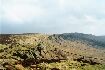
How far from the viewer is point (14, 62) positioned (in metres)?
168

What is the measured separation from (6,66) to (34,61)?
2912 centimetres

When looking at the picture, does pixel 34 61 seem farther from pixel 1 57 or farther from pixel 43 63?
pixel 1 57

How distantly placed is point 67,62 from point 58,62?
20.3 feet

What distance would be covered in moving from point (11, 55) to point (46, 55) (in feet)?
82.4

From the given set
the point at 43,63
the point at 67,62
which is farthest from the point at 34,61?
the point at 67,62

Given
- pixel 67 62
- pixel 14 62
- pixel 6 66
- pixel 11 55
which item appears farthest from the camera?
pixel 11 55

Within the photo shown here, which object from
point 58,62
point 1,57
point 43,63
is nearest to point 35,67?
point 43,63

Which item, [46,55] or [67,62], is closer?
[67,62]

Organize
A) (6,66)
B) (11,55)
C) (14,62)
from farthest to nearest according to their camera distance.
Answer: (11,55) → (14,62) → (6,66)

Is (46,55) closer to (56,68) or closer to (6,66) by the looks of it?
(56,68)

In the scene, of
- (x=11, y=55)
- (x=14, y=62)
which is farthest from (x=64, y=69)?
(x=11, y=55)

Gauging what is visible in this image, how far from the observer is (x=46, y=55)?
200 m

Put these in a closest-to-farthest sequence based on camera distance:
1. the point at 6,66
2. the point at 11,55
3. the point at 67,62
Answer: the point at 6,66 → the point at 67,62 → the point at 11,55

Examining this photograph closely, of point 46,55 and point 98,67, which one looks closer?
point 98,67
